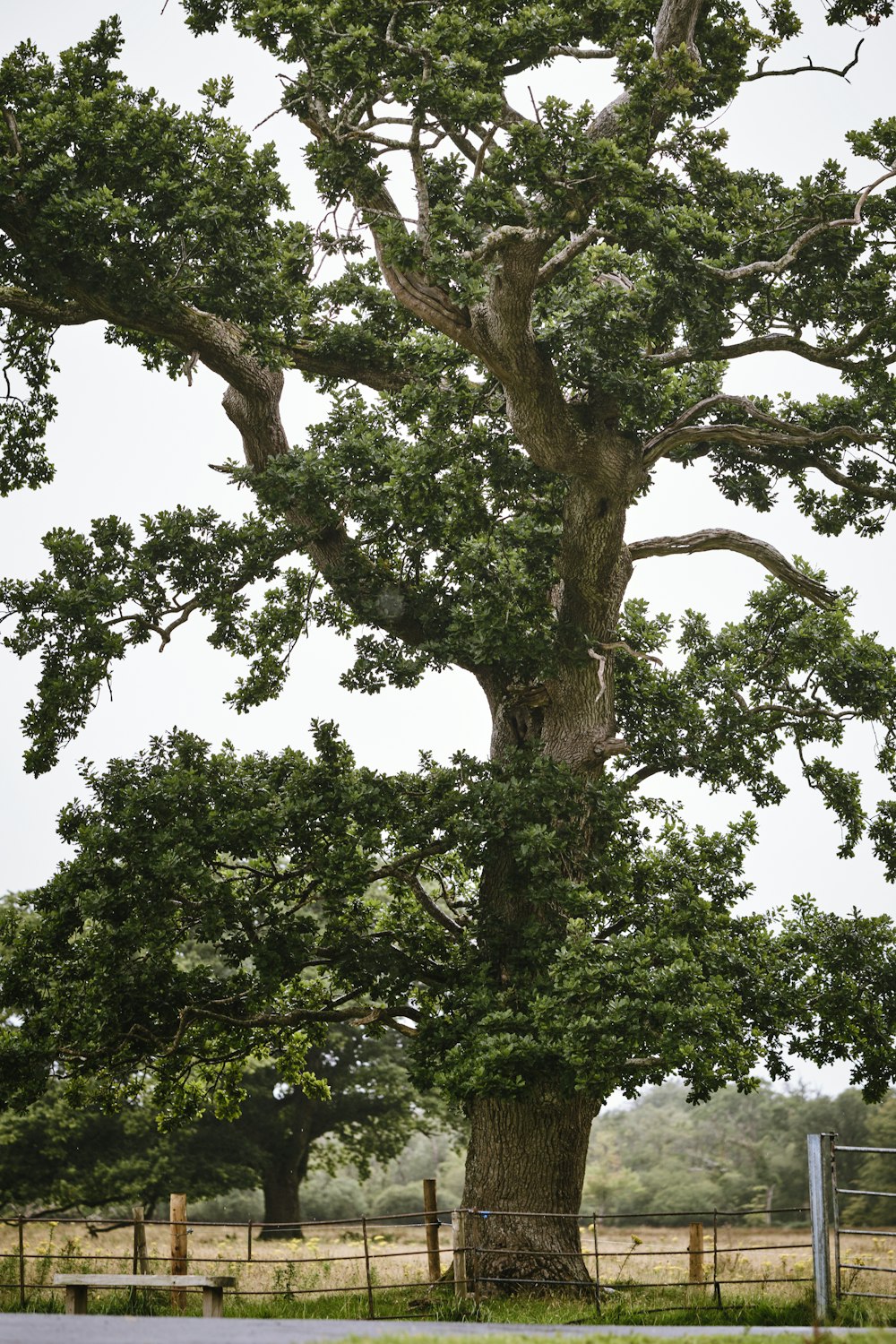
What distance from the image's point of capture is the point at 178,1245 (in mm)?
14758

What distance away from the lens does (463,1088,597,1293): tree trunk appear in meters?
12.7

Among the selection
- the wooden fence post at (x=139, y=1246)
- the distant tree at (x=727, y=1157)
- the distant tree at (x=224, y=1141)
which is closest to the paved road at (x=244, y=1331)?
the wooden fence post at (x=139, y=1246)

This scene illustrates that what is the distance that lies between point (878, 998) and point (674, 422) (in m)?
6.81

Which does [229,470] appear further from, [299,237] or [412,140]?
[412,140]

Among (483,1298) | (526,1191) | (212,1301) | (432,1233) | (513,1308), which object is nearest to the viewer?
(212,1301)

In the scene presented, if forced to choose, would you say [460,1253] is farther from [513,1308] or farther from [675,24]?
[675,24]

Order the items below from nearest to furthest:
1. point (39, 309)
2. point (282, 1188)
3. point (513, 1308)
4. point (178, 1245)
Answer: point (513, 1308) < point (39, 309) < point (178, 1245) < point (282, 1188)

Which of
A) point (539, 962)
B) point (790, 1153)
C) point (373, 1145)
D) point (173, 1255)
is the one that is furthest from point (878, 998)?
point (790, 1153)

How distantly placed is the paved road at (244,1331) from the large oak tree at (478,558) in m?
2.61

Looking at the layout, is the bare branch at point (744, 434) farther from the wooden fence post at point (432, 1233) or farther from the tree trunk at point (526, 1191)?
the wooden fence post at point (432, 1233)

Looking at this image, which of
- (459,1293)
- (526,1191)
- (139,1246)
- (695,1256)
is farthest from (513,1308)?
(139,1246)

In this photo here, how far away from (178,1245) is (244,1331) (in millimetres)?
8109

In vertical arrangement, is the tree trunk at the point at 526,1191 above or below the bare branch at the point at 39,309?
below

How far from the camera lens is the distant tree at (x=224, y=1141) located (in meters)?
30.6
